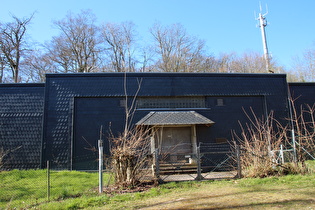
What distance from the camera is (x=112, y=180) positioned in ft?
31.6

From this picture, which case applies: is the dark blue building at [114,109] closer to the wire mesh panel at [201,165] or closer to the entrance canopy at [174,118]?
the entrance canopy at [174,118]

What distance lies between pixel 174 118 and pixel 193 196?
7.36 metres

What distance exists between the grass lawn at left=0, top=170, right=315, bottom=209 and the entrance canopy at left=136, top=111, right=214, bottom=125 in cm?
467

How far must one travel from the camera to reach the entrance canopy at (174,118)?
13906 mm

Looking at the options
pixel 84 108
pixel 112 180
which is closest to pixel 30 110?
pixel 84 108

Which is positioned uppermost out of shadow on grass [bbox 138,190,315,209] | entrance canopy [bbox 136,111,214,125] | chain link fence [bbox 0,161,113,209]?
entrance canopy [bbox 136,111,214,125]

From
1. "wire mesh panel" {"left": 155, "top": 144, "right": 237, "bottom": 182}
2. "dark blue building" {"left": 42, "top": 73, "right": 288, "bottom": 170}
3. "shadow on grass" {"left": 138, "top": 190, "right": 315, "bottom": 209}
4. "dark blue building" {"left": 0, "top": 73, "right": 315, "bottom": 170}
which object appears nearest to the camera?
"shadow on grass" {"left": 138, "top": 190, "right": 315, "bottom": 209}

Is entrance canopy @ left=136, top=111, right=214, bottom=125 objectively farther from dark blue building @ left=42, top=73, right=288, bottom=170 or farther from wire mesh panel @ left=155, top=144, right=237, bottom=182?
wire mesh panel @ left=155, top=144, right=237, bottom=182

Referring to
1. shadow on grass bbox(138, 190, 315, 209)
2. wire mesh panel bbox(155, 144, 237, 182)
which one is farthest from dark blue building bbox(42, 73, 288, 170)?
shadow on grass bbox(138, 190, 315, 209)

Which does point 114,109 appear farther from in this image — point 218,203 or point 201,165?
point 218,203

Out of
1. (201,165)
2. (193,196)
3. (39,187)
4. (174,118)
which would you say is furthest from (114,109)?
(193,196)

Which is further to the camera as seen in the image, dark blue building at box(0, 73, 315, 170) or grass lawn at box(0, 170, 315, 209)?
dark blue building at box(0, 73, 315, 170)

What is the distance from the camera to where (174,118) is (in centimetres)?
1447

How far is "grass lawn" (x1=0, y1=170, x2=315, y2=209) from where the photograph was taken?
621 centimetres
